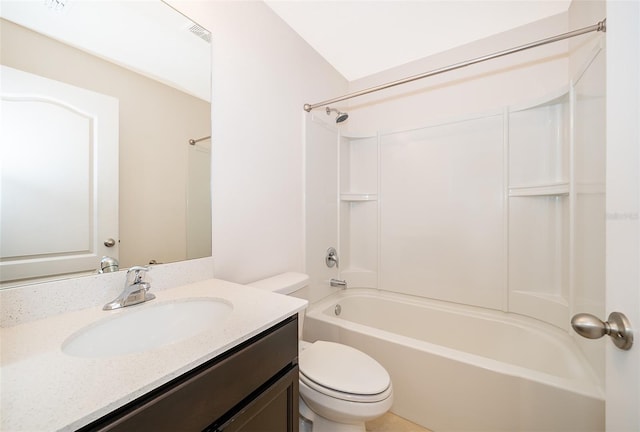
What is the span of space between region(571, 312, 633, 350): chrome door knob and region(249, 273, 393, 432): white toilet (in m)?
0.75

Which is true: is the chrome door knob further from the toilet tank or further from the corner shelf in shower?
the corner shelf in shower

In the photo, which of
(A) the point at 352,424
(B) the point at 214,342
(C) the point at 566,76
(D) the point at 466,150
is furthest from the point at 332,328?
(C) the point at 566,76

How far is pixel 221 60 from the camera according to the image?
48.4 inches

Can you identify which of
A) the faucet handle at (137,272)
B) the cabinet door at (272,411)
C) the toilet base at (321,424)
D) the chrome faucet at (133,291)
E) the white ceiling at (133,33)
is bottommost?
the toilet base at (321,424)

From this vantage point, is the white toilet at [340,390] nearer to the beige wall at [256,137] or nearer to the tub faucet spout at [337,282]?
the beige wall at [256,137]

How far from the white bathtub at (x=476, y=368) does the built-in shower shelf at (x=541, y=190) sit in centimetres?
83

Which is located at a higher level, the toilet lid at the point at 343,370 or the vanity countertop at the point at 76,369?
the vanity countertop at the point at 76,369

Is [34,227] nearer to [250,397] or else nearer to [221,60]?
[250,397]

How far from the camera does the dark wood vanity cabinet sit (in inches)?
18.7

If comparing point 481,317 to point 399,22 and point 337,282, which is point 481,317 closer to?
point 337,282

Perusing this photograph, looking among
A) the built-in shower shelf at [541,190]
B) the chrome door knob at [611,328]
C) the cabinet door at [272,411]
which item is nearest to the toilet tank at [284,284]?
the cabinet door at [272,411]

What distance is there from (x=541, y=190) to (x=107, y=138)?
2291 mm

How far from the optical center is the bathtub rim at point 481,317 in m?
1.04

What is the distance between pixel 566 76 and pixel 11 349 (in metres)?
2.80
